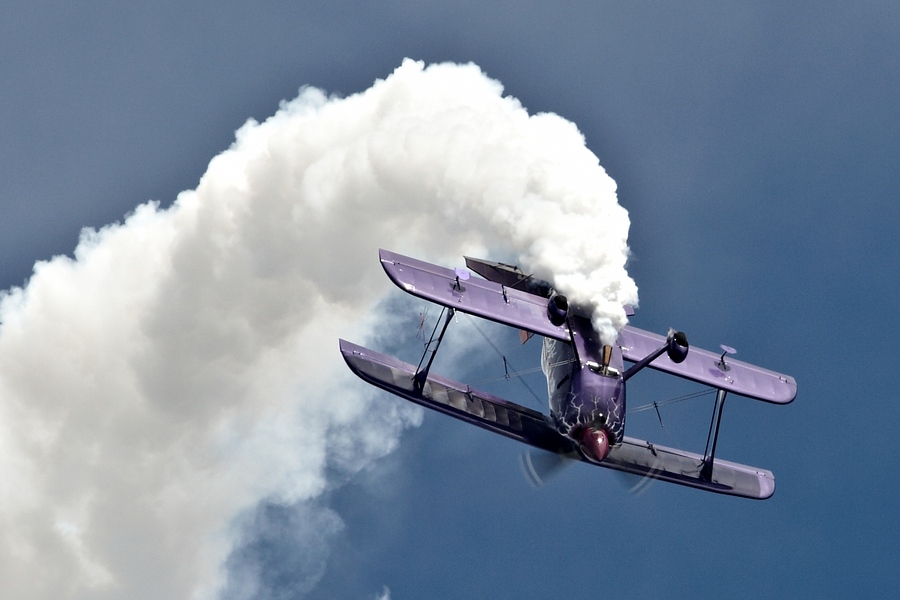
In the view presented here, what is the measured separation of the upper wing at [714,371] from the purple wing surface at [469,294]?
4.11 meters

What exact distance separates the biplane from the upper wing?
0.05 m

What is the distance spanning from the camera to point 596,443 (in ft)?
174

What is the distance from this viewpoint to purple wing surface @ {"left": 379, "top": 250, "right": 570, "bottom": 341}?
177 feet

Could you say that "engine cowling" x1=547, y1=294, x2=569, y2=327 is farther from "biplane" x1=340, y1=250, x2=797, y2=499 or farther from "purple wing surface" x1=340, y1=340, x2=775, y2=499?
"purple wing surface" x1=340, y1=340, x2=775, y2=499

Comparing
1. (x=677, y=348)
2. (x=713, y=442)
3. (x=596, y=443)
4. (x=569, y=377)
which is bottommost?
(x=596, y=443)

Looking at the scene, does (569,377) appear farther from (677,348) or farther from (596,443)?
(677,348)

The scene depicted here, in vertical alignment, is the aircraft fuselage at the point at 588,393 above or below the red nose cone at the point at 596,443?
above

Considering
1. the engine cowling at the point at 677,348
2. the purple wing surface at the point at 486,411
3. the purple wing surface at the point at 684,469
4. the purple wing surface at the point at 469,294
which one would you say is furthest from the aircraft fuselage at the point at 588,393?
the purple wing surface at the point at 684,469

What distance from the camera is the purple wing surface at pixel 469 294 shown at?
177ft

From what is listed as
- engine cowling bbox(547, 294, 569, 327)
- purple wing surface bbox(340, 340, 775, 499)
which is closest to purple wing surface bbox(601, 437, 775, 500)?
purple wing surface bbox(340, 340, 775, 499)

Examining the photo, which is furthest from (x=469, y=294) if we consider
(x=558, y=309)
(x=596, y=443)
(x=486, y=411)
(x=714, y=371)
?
(x=714, y=371)

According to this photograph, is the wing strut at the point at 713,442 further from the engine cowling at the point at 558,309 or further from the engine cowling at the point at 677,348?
the engine cowling at the point at 558,309

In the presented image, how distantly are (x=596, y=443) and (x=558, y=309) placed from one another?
5.16 meters

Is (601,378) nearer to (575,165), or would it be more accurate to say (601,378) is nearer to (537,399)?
(537,399)
